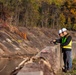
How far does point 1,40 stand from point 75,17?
25.2 m

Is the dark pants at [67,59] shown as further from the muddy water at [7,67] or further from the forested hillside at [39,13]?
the forested hillside at [39,13]

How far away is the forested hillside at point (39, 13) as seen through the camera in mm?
53681

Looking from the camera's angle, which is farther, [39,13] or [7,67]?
[39,13]

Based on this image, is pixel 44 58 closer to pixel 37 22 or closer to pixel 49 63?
pixel 49 63

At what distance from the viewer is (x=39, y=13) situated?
62.7 m

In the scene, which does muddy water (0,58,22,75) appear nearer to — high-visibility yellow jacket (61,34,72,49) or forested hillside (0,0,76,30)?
high-visibility yellow jacket (61,34,72,49)

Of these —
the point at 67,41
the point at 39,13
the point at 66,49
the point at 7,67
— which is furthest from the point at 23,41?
the point at 67,41

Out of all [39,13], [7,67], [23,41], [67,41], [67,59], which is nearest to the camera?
[67,41]

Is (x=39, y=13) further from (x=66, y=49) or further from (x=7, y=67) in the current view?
(x=66, y=49)

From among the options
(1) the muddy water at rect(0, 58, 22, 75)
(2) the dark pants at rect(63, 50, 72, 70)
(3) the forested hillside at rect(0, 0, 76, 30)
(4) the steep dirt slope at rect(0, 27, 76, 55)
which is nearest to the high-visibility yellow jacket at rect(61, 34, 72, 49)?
(2) the dark pants at rect(63, 50, 72, 70)

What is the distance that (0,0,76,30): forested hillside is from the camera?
5368cm

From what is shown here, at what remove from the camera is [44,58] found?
10961mm

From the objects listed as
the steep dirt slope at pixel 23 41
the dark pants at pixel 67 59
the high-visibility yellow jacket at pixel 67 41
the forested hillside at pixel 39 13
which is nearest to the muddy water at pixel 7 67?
the steep dirt slope at pixel 23 41

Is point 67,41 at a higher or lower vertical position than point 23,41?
higher
